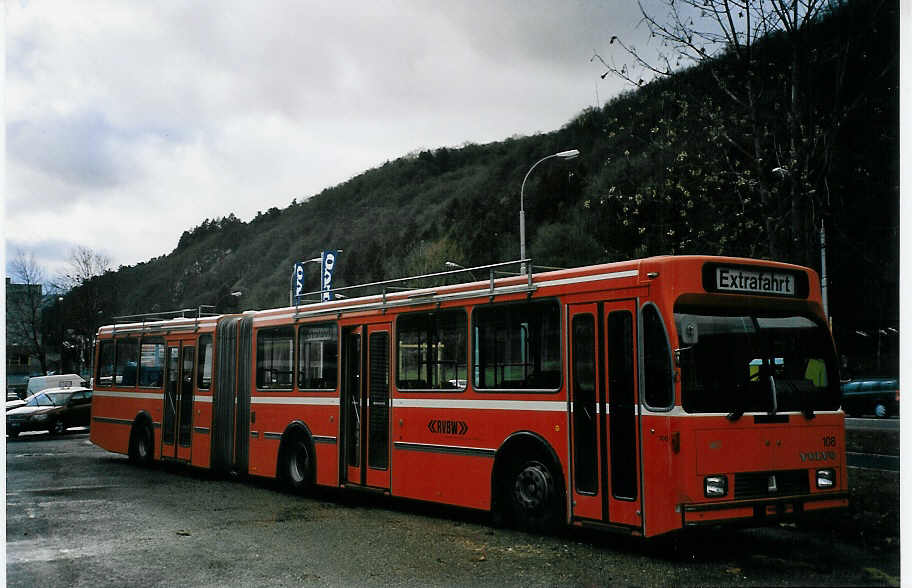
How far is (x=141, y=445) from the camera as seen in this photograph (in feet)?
57.3

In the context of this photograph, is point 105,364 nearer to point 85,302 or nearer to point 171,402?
point 171,402

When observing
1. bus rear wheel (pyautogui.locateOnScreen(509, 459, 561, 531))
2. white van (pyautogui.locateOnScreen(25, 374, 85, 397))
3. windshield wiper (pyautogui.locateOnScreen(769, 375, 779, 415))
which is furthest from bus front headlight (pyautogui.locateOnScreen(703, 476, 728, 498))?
white van (pyautogui.locateOnScreen(25, 374, 85, 397))

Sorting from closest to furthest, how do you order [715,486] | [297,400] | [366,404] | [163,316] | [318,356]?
1. [715,486]
2. [366,404]
3. [318,356]
4. [297,400]
5. [163,316]

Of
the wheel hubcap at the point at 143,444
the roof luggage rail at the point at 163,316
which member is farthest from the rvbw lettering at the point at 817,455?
the wheel hubcap at the point at 143,444

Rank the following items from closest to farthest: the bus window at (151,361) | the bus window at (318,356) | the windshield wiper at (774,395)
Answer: the windshield wiper at (774,395)
the bus window at (318,356)
the bus window at (151,361)

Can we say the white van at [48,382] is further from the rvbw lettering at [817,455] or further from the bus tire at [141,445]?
the rvbw lettering at [817,455]

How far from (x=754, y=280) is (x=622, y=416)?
176 cm

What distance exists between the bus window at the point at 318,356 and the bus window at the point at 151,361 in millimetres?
4771

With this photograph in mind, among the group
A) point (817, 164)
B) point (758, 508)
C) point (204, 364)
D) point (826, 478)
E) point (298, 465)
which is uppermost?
point (817, 164)

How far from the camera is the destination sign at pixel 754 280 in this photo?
8.00 meters

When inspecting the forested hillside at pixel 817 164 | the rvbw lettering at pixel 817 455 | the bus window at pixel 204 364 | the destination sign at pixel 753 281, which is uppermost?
the forested hillside at pixel 817 164

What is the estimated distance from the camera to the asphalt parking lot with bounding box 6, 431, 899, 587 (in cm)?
730

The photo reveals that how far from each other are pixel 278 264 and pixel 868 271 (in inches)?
2697

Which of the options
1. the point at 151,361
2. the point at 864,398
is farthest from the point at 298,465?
the point at 864,398
